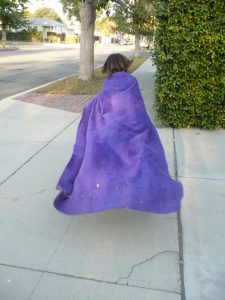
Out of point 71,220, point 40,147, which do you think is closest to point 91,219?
point 71,220

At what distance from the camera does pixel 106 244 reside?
3.57 metres

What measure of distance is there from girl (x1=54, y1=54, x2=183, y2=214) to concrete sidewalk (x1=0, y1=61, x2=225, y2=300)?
34cm

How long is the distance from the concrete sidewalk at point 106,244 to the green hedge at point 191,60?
5.62 ft

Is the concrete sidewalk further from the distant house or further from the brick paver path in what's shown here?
the distant house

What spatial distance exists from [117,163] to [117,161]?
2 centimetres

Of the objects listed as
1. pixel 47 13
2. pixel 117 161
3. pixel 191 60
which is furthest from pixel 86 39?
pixel 47 13

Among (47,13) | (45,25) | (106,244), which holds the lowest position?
(45,25)

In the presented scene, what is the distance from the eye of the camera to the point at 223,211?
13.8 ft

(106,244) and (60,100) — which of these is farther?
(60,100)

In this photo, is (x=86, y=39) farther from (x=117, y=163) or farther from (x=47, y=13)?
(x=47, y=13)

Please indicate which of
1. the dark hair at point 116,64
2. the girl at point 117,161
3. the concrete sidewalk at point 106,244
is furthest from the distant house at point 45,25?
the girl at point 117,161

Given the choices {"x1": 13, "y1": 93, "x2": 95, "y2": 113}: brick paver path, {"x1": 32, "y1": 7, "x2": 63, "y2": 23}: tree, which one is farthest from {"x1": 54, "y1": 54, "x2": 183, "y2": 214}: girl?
{"x1": 32, "y1": 7, "x2": 63, "y2": 23}: tree

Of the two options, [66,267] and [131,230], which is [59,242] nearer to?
[66,267]

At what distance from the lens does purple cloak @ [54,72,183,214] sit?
11.3 ft
